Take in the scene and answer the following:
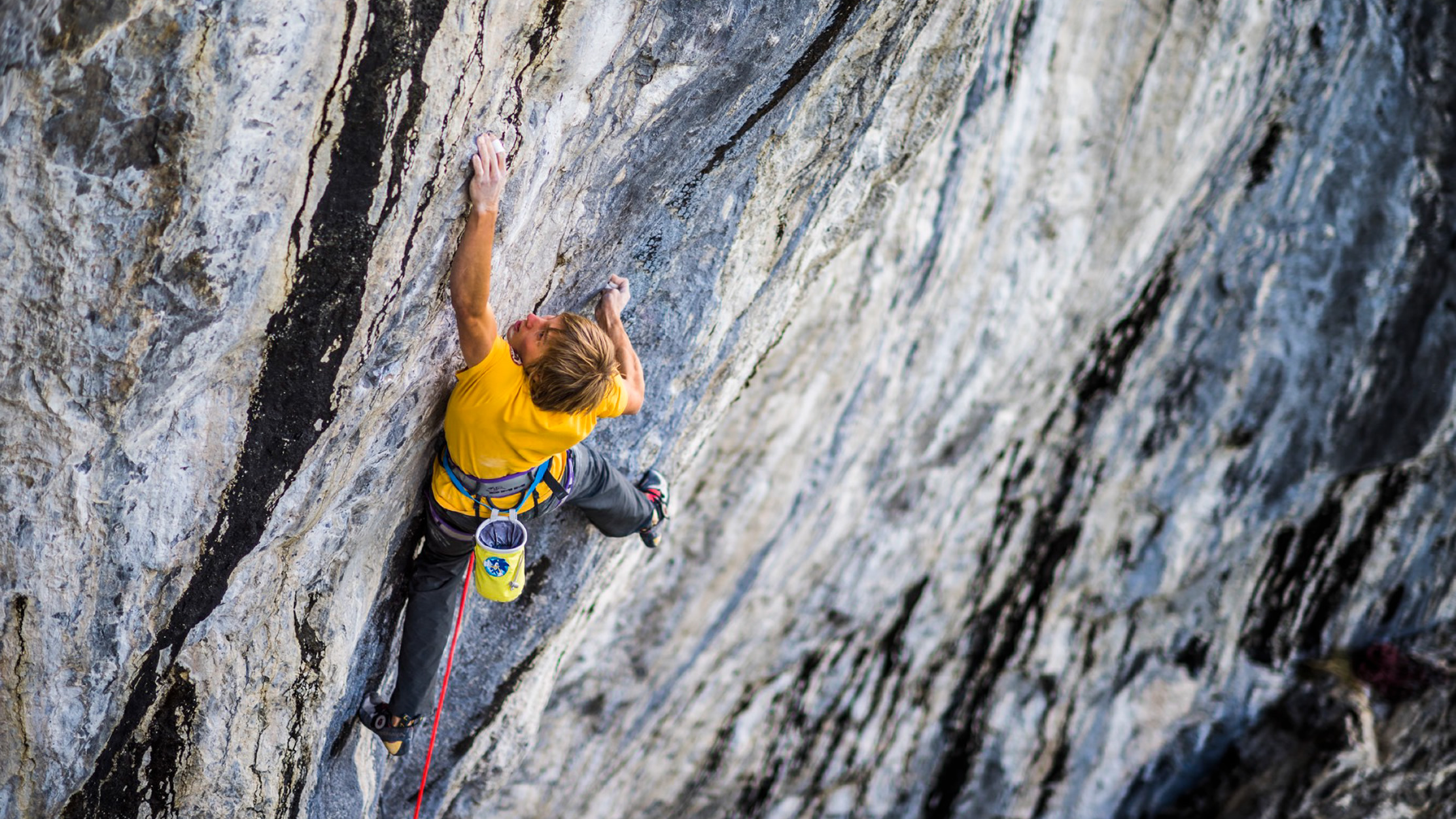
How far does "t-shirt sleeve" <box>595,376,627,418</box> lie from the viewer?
4082mm

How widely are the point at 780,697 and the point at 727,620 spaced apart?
157 centimetres

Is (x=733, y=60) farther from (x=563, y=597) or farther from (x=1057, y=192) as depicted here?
(x=1057, y=192)

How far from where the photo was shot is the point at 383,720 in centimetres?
509

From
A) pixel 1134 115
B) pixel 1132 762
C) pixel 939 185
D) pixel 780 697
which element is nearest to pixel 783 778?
pixel 780 697

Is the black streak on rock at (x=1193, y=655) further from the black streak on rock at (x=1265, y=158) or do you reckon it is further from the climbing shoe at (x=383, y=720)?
the climbing shoe at (x=383, y=720)

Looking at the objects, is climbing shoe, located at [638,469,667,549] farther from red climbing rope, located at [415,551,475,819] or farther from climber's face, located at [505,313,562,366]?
climber's face, located at [505,313,562,366]

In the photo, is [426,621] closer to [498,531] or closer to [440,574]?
[440,574]

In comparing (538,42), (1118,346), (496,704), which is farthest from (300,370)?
(1118,346)

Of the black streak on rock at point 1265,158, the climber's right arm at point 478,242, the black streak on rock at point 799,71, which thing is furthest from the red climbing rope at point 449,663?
the black streak on rock at point 1265,158

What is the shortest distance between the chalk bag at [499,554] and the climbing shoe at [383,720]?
129cm

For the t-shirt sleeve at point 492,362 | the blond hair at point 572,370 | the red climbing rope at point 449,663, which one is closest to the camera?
the blond hair at point 572,370

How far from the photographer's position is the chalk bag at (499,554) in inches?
169

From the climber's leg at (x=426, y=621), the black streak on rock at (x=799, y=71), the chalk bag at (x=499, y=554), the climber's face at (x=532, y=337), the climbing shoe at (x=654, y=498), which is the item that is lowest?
the climber's leg at (x=426, y=621)

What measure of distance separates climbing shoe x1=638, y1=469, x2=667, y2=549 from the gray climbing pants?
27 cm
